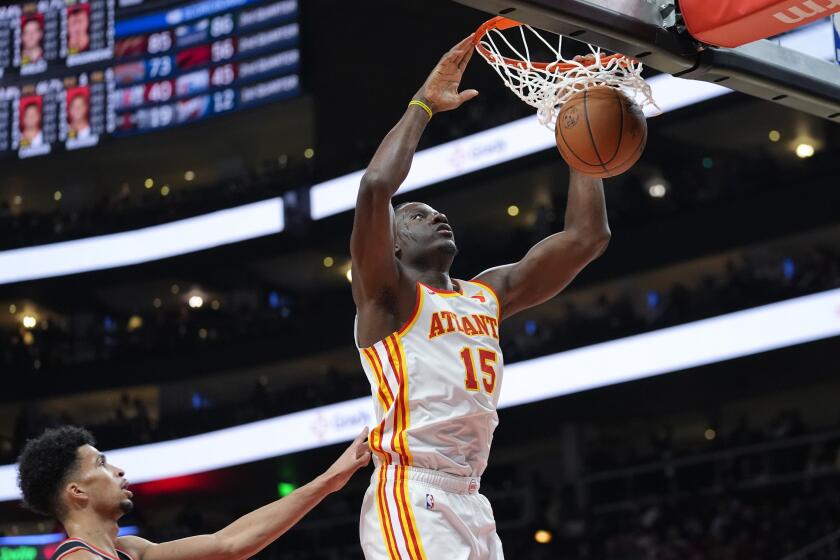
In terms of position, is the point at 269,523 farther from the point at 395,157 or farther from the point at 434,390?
the point at 395,157

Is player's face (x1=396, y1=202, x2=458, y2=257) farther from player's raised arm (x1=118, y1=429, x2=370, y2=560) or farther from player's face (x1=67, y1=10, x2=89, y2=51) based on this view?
player's face (x1=67, y1=10, x2=89, y2=51)

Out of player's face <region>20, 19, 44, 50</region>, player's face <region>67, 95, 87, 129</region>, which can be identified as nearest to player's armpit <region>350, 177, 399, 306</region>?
player's face <region>67, 95, 87, 129</region>

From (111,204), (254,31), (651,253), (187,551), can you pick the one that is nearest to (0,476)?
(111,204)

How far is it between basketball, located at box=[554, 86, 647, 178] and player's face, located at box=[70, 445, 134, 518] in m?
2.00

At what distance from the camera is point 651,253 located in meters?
18.6

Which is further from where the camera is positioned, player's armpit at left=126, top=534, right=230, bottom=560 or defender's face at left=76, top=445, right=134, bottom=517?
player's armpit at left=126, top=534, right=230, bottom=560

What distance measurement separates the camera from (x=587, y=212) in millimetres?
4785

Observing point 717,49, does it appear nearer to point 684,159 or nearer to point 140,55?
point 684,159

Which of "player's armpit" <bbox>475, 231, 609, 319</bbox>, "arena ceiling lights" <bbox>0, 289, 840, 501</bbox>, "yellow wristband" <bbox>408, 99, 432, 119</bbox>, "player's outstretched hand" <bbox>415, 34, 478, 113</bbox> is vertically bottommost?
"player's armpit" <bbox>475, 231, 609, 319</bbox>

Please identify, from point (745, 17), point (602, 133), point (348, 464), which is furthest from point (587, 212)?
point (348, 464)

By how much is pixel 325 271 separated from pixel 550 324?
286 inches

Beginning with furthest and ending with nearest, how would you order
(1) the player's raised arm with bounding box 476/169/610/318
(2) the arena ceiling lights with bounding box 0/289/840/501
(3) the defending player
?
1. (2) the arena ceiling lights with bounding box 0/289/840/501
2. (1) the player's raised arm with bounding box 476/169/610/318
3. (3) the defending player

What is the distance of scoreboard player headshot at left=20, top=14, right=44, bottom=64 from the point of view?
21.9m

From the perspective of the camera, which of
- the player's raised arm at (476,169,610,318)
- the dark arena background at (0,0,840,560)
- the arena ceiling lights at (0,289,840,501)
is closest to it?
the player's raised arm at (476,169,610,318)
